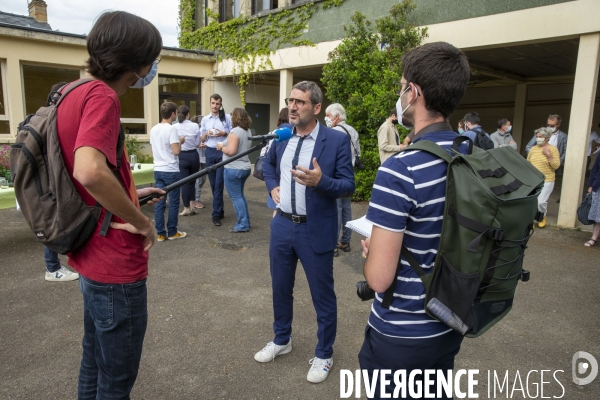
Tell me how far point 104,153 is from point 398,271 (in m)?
1.21

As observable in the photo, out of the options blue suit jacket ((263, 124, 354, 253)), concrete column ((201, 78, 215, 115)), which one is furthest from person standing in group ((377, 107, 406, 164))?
concrete column ((201, 78, 215, 115))

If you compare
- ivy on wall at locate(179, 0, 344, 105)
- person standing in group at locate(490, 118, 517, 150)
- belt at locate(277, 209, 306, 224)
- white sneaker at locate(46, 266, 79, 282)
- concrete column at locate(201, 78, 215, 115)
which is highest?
ivy on wall at locate(179, 0, 344, 105)

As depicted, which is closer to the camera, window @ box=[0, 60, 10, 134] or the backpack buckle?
the backpack buckle

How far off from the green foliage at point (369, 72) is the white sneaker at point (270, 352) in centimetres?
641

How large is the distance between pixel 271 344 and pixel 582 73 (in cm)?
733

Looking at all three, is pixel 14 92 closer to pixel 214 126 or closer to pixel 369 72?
pixel 214 126

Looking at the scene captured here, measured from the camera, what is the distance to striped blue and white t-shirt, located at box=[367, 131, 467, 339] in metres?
1.53

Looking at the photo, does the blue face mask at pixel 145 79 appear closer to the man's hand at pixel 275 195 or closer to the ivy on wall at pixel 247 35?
the man's hand at pixel 275 195

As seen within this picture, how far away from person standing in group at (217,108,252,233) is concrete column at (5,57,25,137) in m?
7.75

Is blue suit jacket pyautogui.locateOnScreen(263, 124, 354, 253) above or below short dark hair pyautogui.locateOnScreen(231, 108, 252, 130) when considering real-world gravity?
below

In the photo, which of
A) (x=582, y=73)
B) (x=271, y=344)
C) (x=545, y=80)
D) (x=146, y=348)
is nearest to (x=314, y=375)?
(x=271, y=344)

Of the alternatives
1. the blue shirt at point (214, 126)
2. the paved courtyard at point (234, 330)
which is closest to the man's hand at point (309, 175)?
the paved courtyard at point (234, 330)

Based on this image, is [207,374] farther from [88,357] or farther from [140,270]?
[140,270]

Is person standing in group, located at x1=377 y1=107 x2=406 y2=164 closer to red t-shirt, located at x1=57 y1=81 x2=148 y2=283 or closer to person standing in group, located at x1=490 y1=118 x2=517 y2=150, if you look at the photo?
person standing in group, located at x1=490 y1=118 x2=517 y2=150
